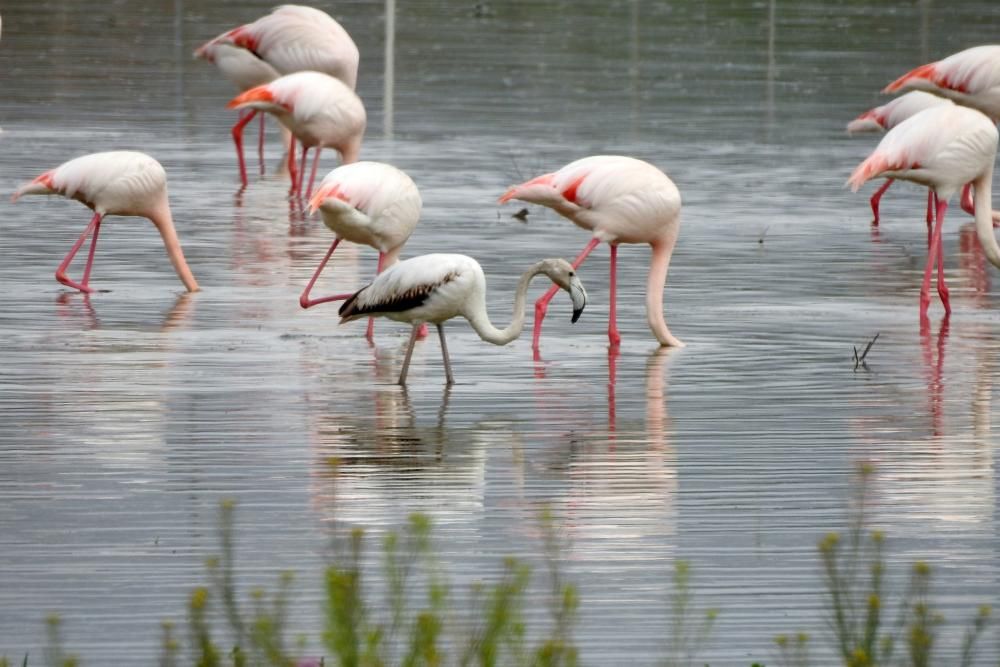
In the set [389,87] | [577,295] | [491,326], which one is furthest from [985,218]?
[389,87]

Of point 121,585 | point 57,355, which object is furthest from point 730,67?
point 121,585

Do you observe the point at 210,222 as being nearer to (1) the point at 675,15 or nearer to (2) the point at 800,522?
(2) the point at 800,522

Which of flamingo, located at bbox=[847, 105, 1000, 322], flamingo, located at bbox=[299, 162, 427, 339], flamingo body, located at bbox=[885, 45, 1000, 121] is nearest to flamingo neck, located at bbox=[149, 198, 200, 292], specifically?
flamingo, located at bbox=[299, 162, 427, 339]

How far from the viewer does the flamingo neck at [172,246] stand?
12.1 metres

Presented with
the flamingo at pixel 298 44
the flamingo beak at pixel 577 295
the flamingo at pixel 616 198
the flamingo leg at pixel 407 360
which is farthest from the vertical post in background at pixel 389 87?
the flamingo leg at pixel 407 360

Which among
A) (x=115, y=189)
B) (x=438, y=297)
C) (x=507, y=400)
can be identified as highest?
(x=115, y=189)

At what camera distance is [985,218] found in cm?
1228

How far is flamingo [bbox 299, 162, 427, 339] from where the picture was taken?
11.0m

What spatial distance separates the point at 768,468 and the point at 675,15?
987 inches

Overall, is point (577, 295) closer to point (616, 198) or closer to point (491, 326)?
point (491, 326)

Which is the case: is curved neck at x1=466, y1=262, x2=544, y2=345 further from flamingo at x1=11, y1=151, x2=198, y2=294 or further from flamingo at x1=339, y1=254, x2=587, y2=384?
flamingo at x1=11, y1=151, x2=198, y2=294

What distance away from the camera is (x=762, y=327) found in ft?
36.5

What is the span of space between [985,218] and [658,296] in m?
2.43

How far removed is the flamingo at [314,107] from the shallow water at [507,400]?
0.61 metres
